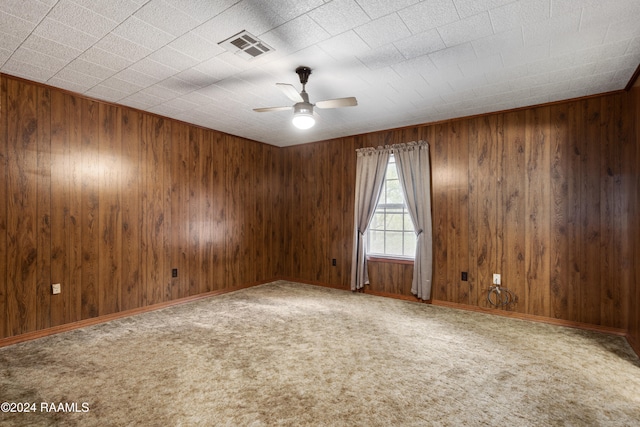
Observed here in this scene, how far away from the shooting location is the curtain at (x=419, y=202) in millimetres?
4398

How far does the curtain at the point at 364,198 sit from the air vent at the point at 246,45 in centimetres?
275

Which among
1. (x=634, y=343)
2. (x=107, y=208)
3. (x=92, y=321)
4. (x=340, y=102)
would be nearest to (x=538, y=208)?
(x=634, y=343)

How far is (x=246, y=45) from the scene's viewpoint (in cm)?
239

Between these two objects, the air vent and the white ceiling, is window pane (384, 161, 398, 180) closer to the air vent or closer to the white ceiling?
the white ceiling

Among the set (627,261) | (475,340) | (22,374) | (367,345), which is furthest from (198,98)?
(627,261)

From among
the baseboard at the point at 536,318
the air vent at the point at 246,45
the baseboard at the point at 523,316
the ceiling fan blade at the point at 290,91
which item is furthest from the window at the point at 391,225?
the air vent at the point at 246,45

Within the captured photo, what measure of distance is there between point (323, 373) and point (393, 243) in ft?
9.23

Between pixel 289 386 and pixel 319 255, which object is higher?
pixel 319 255

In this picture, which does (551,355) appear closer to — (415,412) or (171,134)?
(415,412)

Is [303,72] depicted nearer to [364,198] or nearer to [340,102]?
[340,102]

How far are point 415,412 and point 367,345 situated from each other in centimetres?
101

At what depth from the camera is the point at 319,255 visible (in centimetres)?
557

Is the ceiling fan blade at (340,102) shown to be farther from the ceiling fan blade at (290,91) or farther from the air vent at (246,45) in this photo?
the air vent at (246,45)

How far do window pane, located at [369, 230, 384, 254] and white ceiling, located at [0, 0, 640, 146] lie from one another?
202 centimetres
